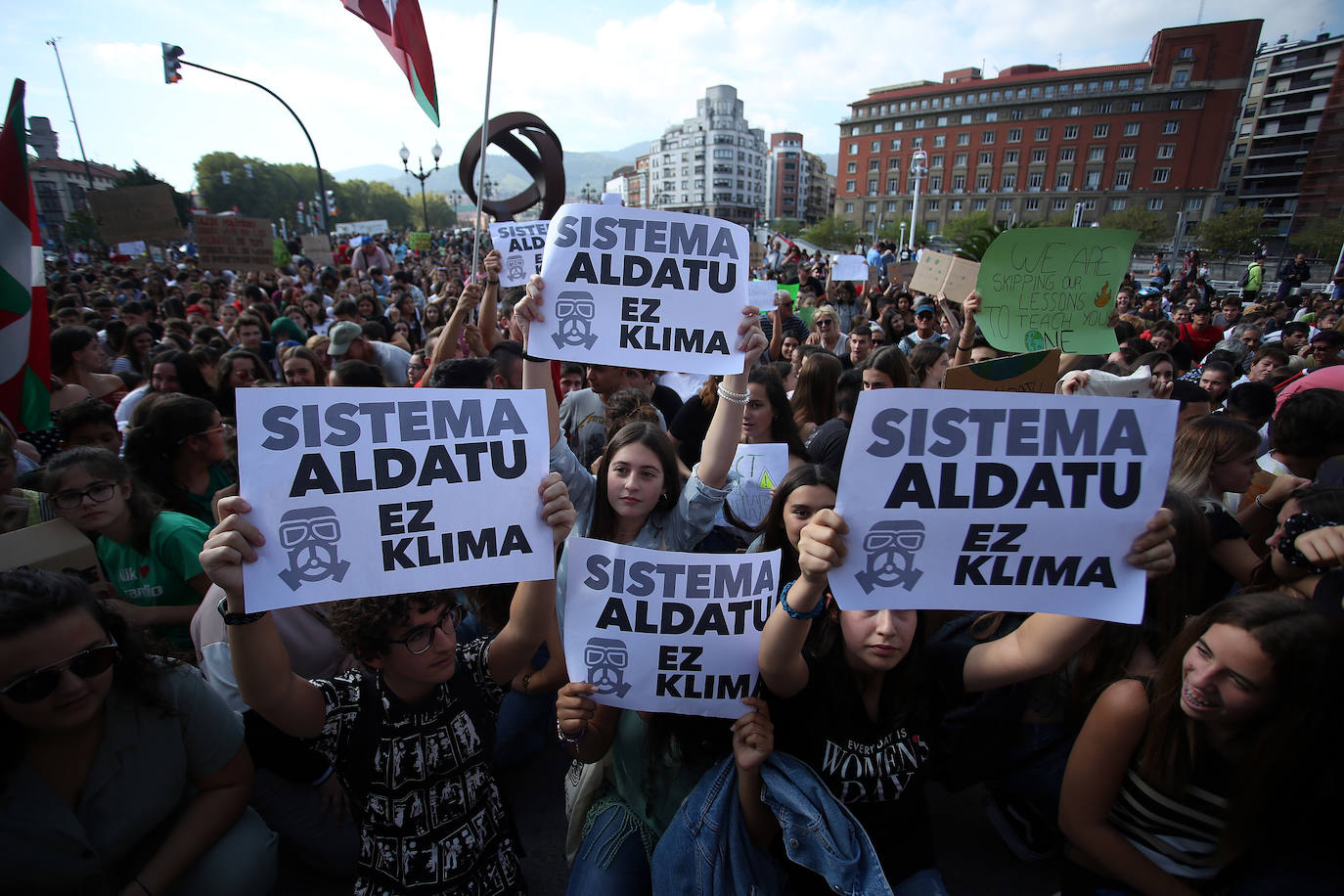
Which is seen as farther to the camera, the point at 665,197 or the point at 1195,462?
the point at 665,197

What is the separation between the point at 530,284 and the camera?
9.67ft

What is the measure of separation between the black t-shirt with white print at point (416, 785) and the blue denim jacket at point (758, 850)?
0.65 m

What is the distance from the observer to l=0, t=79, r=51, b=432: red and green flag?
273cm

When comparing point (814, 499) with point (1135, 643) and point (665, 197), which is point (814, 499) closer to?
point (1135, 643)

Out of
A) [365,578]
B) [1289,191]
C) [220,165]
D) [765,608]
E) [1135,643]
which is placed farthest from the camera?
[220,165]

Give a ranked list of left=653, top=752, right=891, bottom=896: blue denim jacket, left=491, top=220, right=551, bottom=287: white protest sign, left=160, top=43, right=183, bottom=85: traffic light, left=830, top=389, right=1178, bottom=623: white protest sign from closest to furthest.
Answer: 1. left=830, top=389, right=1178, bottom=623: white protest sign
2. left=653, top=752, right=891, bottom=896: blue denim jacket
3. left=491, top=220, right=551, bottom=287: white protest sign
4. left=160, top=43, right=183, bottom=85: traffic light

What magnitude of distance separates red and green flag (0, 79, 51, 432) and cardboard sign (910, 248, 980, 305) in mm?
7423

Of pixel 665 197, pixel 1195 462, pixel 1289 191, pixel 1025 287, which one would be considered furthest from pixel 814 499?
pixel 665 197

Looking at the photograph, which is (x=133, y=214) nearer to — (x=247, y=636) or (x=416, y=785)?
(x=247, y=636)

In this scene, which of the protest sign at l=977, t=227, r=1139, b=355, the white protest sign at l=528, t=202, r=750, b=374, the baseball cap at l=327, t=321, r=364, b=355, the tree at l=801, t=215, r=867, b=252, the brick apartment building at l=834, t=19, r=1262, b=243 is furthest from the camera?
the tree at l=801, t=215, r=867, b=252

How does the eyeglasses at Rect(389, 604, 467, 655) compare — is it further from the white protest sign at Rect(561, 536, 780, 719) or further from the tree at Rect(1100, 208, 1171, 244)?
the tree at Rect(1100, 208, 1171, 244)

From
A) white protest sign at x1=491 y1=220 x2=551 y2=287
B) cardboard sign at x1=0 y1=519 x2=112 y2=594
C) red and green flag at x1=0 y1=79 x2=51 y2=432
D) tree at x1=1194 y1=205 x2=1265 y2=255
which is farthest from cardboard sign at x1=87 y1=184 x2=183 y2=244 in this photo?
tree at x1=1194 y1=205 x2=1265 y2=255

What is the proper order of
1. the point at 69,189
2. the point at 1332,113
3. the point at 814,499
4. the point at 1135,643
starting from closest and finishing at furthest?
the point at 1135,643, the point at 814,499, the point at 1332,113, the point at 69,189

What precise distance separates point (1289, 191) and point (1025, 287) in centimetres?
10028
